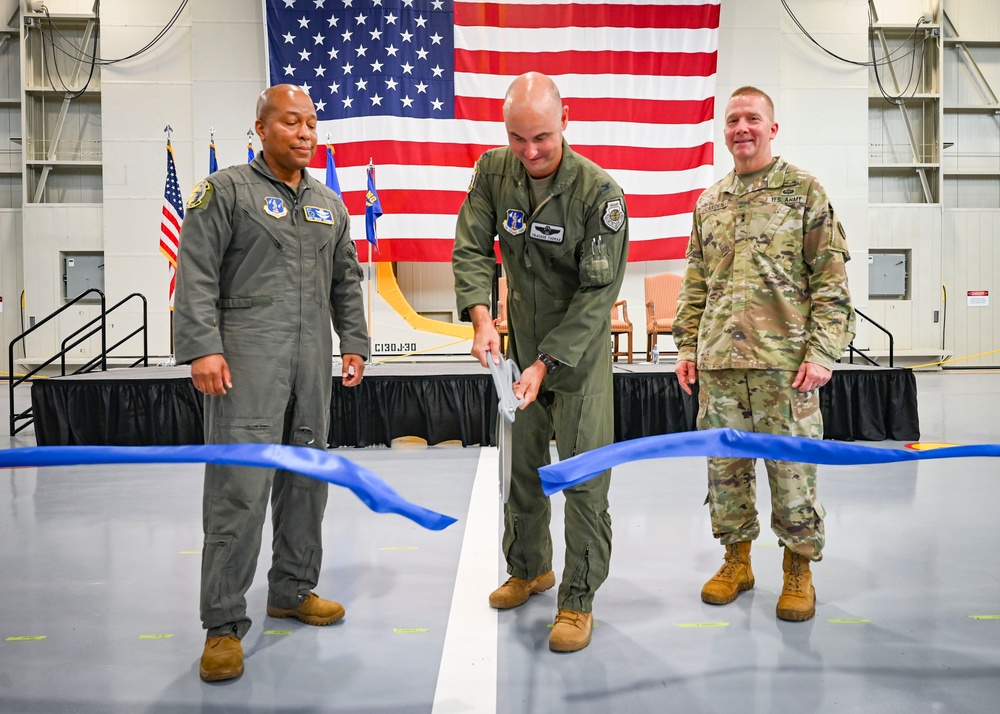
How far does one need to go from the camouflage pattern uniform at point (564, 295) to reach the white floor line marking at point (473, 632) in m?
0.29

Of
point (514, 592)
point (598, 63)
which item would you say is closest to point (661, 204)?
point (598, 63)

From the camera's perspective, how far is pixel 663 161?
34.2 ft

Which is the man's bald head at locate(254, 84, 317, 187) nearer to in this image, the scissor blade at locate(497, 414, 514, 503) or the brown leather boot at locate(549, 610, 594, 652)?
the scissor blade at locate(497, 414, 514, 503)

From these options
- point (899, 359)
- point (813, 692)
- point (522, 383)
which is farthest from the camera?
point (899, 359)

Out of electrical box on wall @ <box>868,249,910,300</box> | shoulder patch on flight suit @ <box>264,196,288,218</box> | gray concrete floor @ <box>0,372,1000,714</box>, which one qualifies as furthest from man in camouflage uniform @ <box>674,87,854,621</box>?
electrical box on wall @ <box>868,249,910,300</box>

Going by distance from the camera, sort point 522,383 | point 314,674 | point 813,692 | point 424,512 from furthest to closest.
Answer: point 522,383, point 314,674, point 813,692, point 424,512

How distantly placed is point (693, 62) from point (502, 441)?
9.71 metres

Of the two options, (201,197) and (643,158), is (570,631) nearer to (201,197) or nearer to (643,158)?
(201,197)

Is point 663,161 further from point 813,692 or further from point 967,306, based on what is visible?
point 813,692

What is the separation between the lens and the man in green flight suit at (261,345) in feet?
6.86

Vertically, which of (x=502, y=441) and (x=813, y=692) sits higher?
(x=502, y=441)

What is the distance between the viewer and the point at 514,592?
8.25 feet

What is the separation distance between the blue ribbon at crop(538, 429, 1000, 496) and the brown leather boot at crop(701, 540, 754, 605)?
2.80 ft

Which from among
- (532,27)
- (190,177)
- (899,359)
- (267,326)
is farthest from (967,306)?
(267,326)
